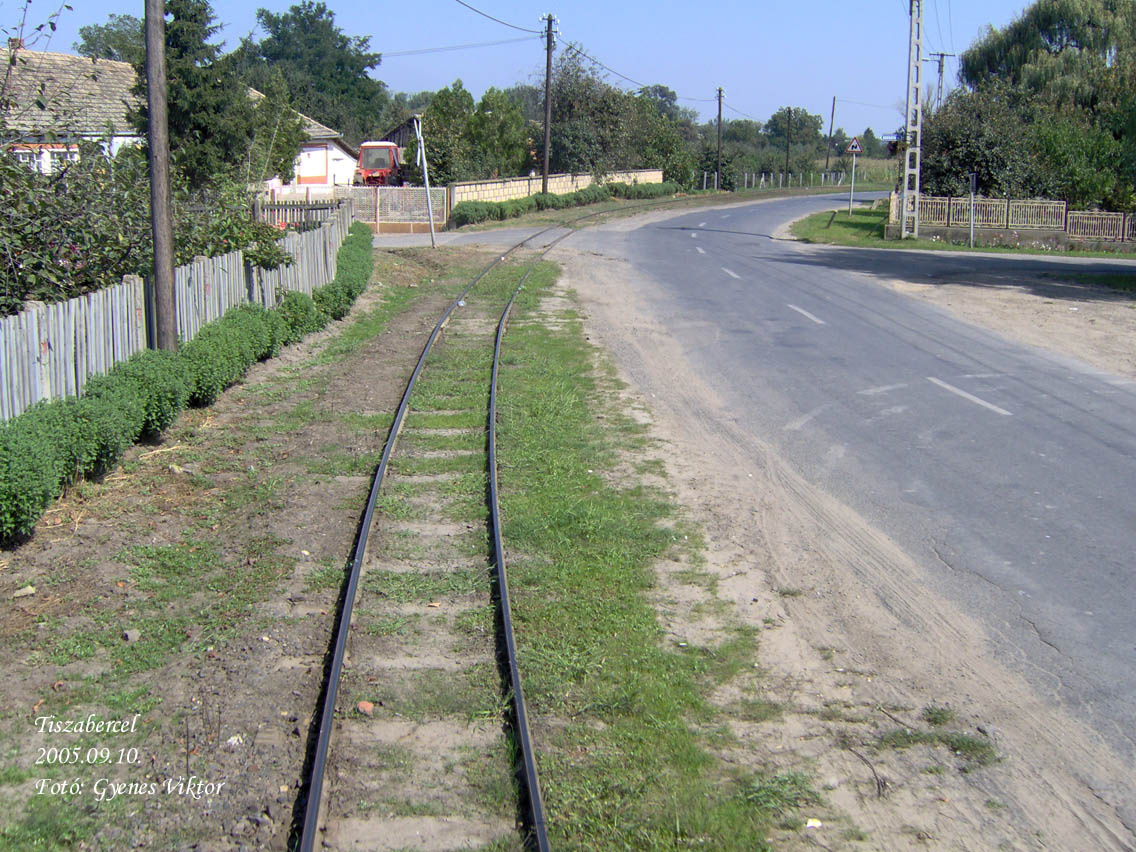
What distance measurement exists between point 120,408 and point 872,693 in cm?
644

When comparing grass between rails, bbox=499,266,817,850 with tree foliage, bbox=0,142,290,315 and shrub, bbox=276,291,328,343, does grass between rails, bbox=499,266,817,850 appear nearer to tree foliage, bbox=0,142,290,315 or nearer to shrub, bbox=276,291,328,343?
tree foliage, bbox=0,142,290,315

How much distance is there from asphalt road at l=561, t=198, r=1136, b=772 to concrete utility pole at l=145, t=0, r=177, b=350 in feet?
20.0

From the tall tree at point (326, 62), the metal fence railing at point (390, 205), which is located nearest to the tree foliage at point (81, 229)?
the metal fence railing at point (390, 205)

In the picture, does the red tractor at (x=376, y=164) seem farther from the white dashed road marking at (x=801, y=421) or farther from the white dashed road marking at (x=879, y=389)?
the white dashed road marking at (x=801, y=421)

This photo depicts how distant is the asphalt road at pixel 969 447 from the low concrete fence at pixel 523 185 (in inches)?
891

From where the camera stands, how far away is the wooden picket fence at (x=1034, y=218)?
34.3 meters

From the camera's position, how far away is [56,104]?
10656 mm

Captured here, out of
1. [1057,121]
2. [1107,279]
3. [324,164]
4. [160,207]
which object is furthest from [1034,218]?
[324,164]

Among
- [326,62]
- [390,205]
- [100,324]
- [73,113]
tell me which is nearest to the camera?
[100,324]

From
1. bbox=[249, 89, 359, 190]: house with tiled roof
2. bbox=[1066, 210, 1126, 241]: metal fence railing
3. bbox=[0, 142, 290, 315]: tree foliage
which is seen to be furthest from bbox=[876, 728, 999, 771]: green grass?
bbox=[249, 89, 359, 190]: house with tiled roof

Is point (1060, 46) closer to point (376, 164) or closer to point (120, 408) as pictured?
point (376, 164)

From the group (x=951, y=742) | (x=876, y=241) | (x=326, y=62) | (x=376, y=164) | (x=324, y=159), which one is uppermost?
(x=326, y=62)

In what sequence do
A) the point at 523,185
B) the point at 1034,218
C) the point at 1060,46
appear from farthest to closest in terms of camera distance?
the point at 1060,46
the point at 523,185
the point at 1034,218

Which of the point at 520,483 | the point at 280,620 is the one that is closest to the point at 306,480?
the point at 520,483
